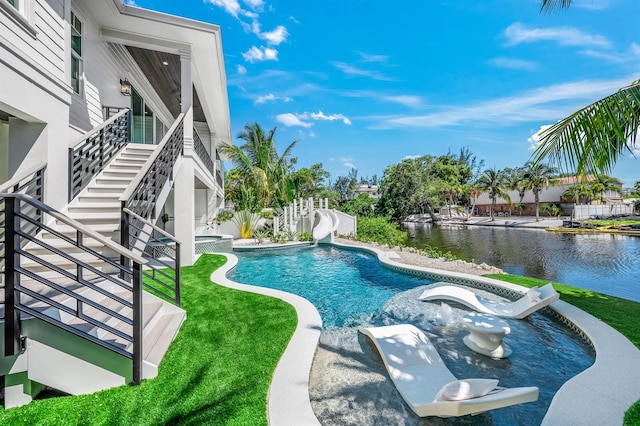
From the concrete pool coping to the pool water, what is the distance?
235mm

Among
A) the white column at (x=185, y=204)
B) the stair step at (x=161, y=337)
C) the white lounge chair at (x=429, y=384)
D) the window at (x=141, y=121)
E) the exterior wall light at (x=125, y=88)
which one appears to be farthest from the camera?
the window at (x=141, y=121)

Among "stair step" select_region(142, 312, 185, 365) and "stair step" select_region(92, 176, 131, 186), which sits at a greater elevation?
"stair step" select_region(92, 176, 131, 186)

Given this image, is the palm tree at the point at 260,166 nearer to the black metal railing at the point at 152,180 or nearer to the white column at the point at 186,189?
the white column at the point at 186,189

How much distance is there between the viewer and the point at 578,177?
181 inches

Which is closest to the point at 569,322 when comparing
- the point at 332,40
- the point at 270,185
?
the point at 270,185

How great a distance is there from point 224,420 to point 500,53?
16.9 metres

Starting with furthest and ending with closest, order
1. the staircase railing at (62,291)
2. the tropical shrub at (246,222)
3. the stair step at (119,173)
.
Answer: the tropical shrub at (246,222), the stair step at (119,173), the staircase railing at (62,291)

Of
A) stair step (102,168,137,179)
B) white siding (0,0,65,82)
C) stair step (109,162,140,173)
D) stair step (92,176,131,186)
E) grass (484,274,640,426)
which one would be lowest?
grass (484,274,640,426)

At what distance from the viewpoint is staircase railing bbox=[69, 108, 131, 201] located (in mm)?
5484

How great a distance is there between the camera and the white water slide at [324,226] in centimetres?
1538

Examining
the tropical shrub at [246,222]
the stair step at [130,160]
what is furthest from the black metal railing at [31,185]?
the tropical shrub at [246,222]

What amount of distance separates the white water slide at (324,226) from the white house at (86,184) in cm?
799

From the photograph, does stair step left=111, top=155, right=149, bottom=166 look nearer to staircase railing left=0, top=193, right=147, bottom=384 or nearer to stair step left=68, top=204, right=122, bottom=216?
stair step left=68, top=204, right=122, bottom=216

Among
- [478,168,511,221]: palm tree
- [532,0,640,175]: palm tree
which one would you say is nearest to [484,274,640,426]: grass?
[532,0,640,175]: palm tree
